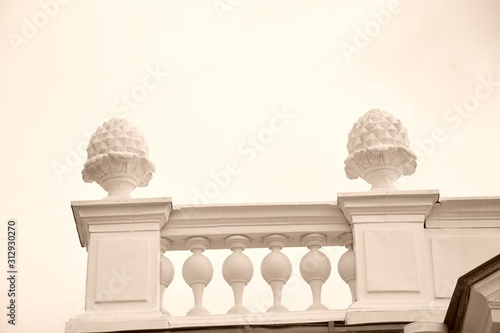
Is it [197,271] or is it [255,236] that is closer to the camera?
[197,271]

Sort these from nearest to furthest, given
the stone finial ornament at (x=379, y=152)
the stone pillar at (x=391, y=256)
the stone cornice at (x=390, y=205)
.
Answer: the stone pillar at (x=391, y=256) → the stone cornice at (x=390, y=205) → the stone finial ornament at (x=379, y=152)

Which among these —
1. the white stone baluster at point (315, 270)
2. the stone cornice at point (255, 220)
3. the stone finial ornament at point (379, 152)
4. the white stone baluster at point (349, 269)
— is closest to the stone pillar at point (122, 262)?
the stone cornice at point (255, 220)

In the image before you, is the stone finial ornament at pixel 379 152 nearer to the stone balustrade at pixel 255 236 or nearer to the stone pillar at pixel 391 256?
the stone pillar at pixel 391 256

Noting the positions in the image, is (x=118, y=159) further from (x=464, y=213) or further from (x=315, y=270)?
(x=464, y=213)

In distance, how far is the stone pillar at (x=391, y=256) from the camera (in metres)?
8.21

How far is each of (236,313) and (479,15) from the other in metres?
9.25

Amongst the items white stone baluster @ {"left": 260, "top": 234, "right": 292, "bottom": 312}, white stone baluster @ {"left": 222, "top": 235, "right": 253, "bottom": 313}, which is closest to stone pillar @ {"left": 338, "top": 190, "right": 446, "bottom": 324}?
white stone baluster @ {"left": 260, "top": 234, "right": 292, "bottom": 312}

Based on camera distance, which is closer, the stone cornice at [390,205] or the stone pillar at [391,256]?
the stone pillar at [391,256]

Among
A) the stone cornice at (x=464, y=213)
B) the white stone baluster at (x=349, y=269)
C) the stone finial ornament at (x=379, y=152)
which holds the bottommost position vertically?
the white stone baluster at (x=349, y=269)

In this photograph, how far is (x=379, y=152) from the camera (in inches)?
346

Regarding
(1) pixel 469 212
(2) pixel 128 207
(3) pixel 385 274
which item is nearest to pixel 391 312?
(3) pixel 385 274

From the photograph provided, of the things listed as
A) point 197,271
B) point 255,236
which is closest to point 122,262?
point 197,271

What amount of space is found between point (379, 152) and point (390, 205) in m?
0.42

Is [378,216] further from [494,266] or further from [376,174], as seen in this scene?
[494,266]
